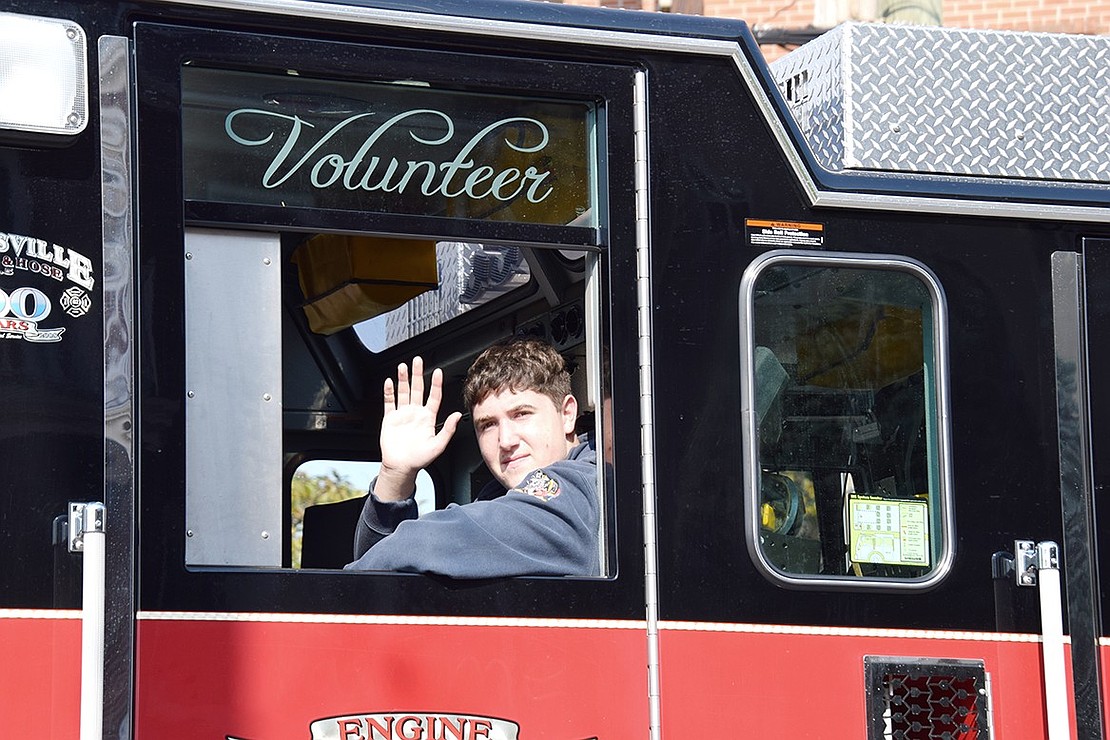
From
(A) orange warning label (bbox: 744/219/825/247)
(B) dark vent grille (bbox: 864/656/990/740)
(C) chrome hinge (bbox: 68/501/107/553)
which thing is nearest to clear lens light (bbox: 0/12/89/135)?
(C) chrome hinge (bbox: 68/501/107/553)

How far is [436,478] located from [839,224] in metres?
1.89

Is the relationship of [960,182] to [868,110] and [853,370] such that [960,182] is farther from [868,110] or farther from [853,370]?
[853,370]

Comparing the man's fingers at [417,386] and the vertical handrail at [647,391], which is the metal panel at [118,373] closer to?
the man's fingers at [417,386]

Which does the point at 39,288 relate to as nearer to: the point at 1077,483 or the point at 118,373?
the point at 118,373

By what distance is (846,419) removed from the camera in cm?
371

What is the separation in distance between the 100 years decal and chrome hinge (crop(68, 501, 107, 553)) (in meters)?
0.35

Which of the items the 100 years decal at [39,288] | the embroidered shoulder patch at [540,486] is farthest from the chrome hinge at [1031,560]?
the 100 years decal at [39,288]

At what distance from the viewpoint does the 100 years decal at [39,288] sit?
316 centimetres

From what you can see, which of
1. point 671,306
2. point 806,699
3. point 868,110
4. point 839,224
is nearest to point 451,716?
point 806,699

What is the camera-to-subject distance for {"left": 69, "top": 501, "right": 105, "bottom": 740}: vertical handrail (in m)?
3.01

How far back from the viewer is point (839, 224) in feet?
12.4

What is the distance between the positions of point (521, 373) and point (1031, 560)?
4.24ft

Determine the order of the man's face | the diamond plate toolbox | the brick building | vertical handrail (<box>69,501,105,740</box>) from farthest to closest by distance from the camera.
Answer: the brick building, the man's face, the diamond plate toolbox, vertical handrail (<box>69,501,105,740</box>)

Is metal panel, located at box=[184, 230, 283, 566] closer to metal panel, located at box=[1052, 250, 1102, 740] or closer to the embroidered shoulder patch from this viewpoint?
the embroidered shoulder patch
